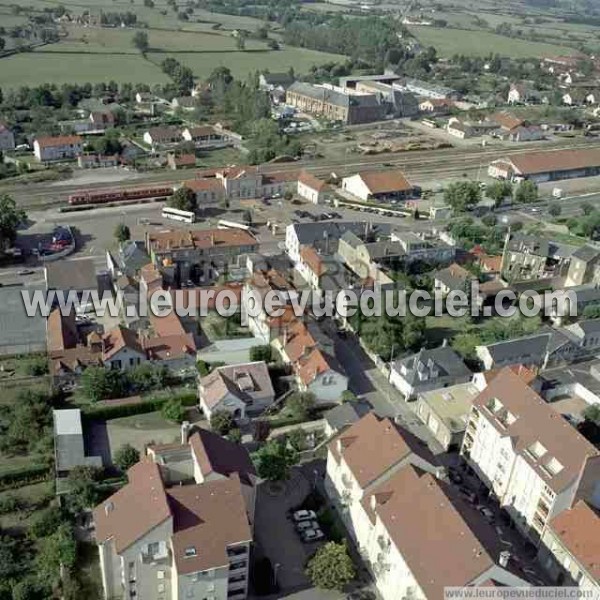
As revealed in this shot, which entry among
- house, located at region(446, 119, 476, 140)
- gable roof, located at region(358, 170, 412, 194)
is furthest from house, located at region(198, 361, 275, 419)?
house, located at region(446, 119, 476, 140)

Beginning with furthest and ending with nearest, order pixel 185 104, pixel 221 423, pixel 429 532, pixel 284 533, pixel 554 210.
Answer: pixel 185 104 < pixel 554 210 < pixel 221 423 < pixel 284 533 < pixel 429 532

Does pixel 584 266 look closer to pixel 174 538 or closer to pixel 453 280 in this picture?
pixel 453 280

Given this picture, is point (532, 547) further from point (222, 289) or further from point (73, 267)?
point (73, 267)

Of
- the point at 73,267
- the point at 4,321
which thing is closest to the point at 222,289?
the point at 73,267

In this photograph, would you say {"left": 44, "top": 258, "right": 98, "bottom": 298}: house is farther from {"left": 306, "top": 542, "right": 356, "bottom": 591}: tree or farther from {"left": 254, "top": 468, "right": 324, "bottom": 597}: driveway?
{"left": 306, "top": 542, "right": 356, "bottom": 591}: tree

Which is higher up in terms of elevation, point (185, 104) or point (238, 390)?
point (185, 104)

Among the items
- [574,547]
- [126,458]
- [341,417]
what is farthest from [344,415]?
[574,547]

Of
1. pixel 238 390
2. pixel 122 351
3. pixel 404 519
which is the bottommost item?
pixel 238 390
